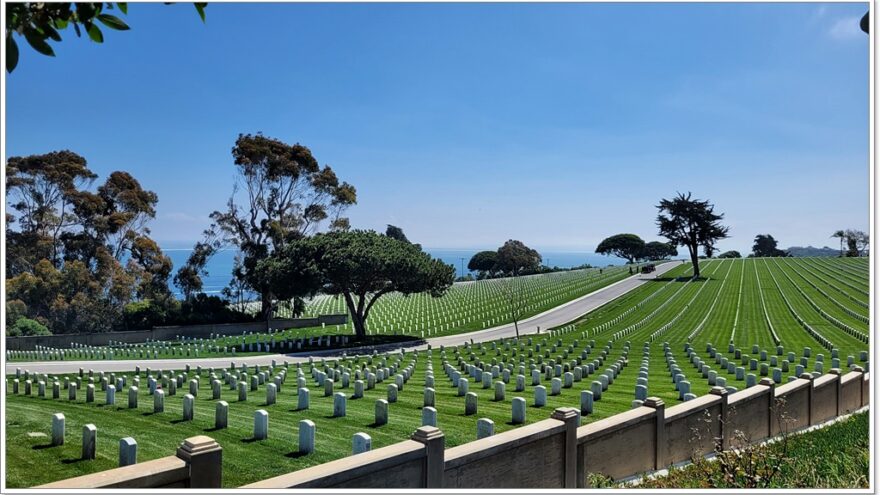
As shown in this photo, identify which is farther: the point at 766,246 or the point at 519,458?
the point at 766,246

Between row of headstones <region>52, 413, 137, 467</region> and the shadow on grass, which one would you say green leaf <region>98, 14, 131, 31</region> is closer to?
row of headstones <region>52, 413, 137, 467</region>

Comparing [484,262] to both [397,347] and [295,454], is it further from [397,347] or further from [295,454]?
[295,454]

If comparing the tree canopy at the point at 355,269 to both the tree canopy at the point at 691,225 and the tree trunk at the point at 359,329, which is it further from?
the tree canopy at the point at 691,225

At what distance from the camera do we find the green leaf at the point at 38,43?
179 inches

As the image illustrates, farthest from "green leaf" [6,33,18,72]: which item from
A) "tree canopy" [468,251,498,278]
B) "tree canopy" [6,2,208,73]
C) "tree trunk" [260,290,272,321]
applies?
"tree canopy" [468,251,498,278]

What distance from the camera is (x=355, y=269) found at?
127ft

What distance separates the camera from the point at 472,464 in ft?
23.5

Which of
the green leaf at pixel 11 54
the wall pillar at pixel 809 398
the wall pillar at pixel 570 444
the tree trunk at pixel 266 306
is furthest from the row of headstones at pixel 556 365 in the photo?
the tree trunk at pixel 266 306

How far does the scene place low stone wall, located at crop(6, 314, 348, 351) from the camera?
40531 millimetres

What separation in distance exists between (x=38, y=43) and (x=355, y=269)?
34334mm

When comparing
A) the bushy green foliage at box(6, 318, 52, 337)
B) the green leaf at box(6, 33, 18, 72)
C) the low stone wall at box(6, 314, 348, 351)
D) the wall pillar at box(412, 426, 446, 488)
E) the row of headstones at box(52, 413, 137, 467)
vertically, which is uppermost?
the green leaf at box(6, 33, 18, 72)

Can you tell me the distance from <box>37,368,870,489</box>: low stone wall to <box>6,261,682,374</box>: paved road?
23415mm

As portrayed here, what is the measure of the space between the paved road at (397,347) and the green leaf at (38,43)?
2544 centimetres

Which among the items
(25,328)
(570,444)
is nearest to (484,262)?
(25,328)
